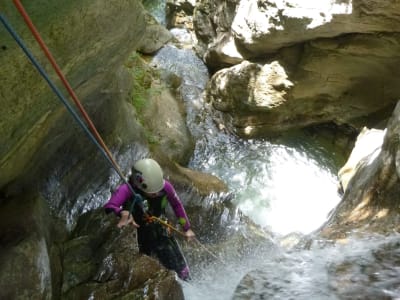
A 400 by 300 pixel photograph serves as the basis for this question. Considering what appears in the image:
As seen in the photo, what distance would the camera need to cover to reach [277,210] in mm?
8641

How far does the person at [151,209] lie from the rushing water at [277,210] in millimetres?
515

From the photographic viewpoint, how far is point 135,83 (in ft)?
30.6

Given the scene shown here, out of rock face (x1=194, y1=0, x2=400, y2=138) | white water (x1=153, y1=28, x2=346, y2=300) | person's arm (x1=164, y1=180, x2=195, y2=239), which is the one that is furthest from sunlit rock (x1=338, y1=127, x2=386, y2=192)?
person's arm (x1=164, y1=180, x2=195, y2=239)

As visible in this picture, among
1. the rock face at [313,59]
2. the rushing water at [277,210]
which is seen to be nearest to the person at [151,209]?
the rushing water at [277,210]

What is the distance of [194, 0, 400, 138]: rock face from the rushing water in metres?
0.62

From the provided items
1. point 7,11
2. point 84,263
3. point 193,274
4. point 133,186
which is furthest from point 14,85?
point 193,274

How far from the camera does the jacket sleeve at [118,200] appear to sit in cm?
473

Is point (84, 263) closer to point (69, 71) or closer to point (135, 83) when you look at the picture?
point (69, 71)

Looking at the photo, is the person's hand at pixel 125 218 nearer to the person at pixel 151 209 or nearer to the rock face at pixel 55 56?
the person at pixel 151 209

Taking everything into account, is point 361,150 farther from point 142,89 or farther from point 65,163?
point 65,163

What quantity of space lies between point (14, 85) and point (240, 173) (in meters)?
6.89

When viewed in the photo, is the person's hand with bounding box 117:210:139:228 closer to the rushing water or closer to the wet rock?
the wet rock

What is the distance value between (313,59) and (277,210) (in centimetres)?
345

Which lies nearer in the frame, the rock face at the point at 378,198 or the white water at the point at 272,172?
the rock face at the point at 378,198
